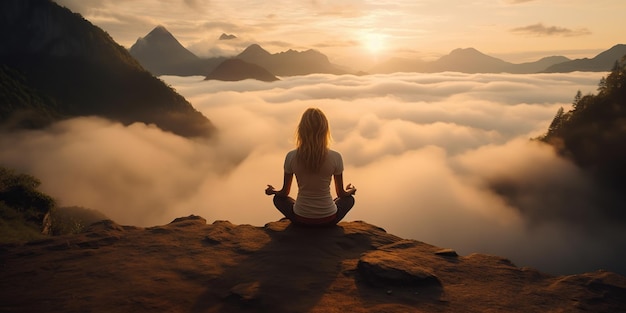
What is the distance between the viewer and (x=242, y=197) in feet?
555

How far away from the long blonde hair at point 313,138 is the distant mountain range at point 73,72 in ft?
510

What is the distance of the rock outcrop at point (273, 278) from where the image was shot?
486 cm

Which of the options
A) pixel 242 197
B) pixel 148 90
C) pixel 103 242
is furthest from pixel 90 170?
pixel 103 242

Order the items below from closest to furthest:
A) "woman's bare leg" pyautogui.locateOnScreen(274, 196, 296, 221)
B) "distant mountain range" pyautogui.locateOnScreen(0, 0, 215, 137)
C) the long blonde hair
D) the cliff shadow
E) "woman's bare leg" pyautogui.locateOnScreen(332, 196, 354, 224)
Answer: the cliff shadow, the long blonde hair, "woman's bare leg" pyautogui.locateOnScreen(274, 196, 296, 221), "woman's bare leg" pyautogui.locateOnScreen(332, 196, 354, 224), "distant mountain range" pyautogui.locateOnScreen(0, 0, 215, 137)

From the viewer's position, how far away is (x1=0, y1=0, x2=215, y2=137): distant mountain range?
137 metres

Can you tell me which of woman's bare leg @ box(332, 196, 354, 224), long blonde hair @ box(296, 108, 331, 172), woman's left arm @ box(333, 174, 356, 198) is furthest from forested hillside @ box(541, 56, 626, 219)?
long blonde hair @ box(296, 108, 331, 172)

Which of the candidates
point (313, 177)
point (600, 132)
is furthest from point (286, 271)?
point (600, 132)

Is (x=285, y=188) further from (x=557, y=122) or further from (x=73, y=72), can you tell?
(x=73, y=72)

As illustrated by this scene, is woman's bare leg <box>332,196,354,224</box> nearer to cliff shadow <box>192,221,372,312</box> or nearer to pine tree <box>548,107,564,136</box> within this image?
cliff shadow <box>192,221,372,312</box>

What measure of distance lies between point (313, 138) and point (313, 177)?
2.37 ft

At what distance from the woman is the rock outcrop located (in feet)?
1.32

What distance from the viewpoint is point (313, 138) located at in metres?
6.46

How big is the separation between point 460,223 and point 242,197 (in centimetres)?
8968

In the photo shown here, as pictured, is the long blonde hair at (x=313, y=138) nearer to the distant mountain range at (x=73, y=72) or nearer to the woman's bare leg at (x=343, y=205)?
the woman's bare leg at (x=343, y=205)
